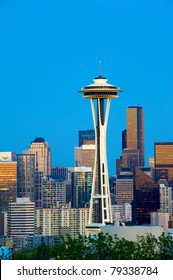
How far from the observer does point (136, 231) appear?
21078 mm

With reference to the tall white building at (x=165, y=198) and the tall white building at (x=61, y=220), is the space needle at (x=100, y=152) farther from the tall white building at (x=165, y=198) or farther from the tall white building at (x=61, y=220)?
the tall white building at (x=165, y=198)

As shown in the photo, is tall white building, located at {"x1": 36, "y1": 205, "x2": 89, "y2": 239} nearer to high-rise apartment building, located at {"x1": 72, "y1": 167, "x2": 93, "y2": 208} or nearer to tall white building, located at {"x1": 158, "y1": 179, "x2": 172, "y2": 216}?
high-rise apartment building, located at {"x1": 72, "y1": 167, "x2": 93, "y2": 208}

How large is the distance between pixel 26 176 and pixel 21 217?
915cm

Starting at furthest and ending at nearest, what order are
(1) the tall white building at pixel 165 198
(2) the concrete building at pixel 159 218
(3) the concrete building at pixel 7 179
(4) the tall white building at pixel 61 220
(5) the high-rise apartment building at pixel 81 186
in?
(1) the tall white building at pixel 165 198 → (3) the concrete building at pixel 7 179 → (5) the high-rise apartment building at pixel 81 186 → (4) the tall white building at pixel 61 220 → (2) the concrete building at pixel 159 218

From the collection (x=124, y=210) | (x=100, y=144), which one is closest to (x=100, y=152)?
(x=100, y=144)

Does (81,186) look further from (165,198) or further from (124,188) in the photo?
(124,188)

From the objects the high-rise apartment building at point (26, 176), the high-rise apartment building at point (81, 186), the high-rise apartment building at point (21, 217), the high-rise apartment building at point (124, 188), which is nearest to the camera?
the high-rise apartment building at point (21, 217)

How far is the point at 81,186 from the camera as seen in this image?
64.8 metres

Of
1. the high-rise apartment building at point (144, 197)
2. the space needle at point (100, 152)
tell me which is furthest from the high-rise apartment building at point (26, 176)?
the space needle at point (100, 152)

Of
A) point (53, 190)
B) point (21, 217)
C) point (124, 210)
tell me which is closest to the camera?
point (21, 217)

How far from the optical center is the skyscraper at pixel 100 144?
4325cm

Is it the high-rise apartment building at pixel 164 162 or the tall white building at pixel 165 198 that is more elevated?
the high-rise apartment building at pixel 164 162

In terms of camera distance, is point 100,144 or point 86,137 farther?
point 86,137

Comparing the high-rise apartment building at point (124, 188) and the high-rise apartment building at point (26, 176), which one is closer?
the high-rise apartment building at point (26, 176)
